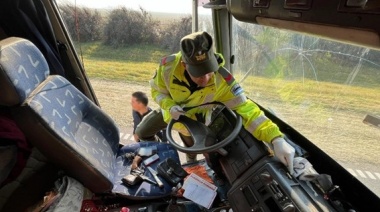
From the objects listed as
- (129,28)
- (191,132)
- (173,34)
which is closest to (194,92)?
(191,132)

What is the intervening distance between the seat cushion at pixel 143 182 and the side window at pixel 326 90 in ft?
2.62

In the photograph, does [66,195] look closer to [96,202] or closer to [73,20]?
[96,202]

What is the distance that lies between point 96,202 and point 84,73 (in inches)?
45.4

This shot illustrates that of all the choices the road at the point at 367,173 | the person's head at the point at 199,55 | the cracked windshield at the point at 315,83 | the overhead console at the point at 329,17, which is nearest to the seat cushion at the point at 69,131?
the person's head at the point at 199,55

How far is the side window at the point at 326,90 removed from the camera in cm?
116

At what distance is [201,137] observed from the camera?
1.53 metres

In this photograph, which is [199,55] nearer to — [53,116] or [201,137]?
[201,137]

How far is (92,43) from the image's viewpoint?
12.6ft

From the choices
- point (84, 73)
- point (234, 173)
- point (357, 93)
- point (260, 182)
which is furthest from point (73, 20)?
point (357, 93)

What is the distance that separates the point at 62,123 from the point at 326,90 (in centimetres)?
133

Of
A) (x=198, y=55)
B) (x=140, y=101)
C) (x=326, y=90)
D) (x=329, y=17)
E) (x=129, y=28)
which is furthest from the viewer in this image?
(x=129, y=28)

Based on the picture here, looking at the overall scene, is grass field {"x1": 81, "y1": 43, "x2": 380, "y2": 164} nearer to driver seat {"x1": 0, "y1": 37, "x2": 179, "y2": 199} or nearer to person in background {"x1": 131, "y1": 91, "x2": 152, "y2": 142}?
driver seat {"x1": 0, "y1": 37, "x2": 179, "y2": 199}

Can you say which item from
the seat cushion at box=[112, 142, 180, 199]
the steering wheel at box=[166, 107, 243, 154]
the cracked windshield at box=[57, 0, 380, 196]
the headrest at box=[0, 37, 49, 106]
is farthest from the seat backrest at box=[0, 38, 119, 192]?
the cracked windshield at box=[57, 0, 380, 196]

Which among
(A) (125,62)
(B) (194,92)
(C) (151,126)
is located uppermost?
(B) (194,92)
